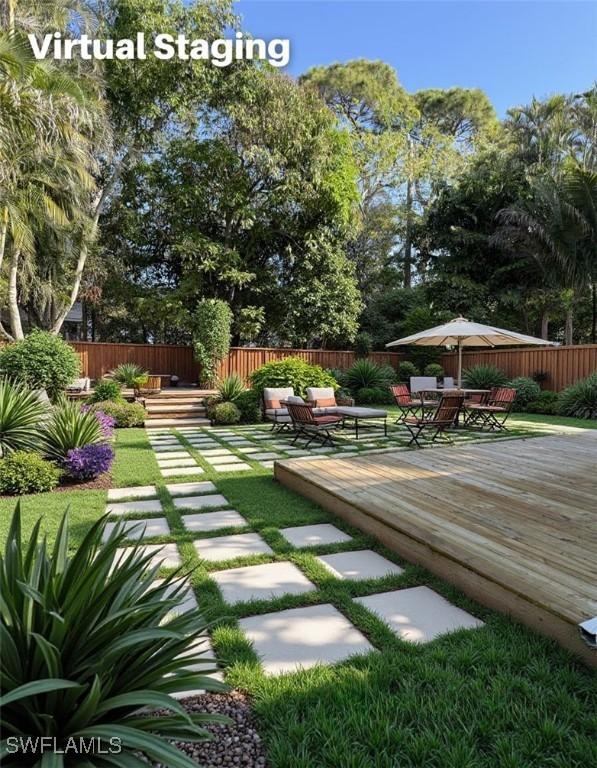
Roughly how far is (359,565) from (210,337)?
12.3 m

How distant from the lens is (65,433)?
5.43 m

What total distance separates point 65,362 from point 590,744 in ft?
33.6

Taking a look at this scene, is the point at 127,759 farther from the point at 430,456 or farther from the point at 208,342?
the point at 208,342

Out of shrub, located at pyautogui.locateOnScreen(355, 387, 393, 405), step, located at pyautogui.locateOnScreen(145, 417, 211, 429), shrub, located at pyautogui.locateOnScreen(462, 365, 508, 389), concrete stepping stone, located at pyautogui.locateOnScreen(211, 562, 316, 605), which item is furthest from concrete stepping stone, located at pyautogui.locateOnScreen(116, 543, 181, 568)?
shrub, located at pyautogui.locateOnScreen(462, 365, 508, 389)

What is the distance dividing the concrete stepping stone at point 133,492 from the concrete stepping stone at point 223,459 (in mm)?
1523

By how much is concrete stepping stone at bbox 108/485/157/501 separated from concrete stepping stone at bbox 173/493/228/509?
1.40ft

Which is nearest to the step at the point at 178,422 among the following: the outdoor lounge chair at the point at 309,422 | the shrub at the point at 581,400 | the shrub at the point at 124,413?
the shrub at the point at 124,413

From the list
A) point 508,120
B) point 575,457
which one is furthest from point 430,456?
point 508,120

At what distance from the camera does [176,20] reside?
615 inches

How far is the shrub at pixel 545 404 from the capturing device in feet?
39.2

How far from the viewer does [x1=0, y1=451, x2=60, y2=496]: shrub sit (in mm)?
4715

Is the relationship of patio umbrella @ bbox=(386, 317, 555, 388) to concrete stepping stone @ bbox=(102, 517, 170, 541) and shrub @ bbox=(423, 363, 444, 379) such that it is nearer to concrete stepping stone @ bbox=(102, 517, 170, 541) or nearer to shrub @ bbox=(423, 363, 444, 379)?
shrub @ bbox=(423, 363, 444, 379)

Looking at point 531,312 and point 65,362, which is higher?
point 531,312

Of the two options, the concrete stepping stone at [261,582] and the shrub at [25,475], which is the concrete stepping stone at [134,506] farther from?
the concrete stepping stone at [261,582]
